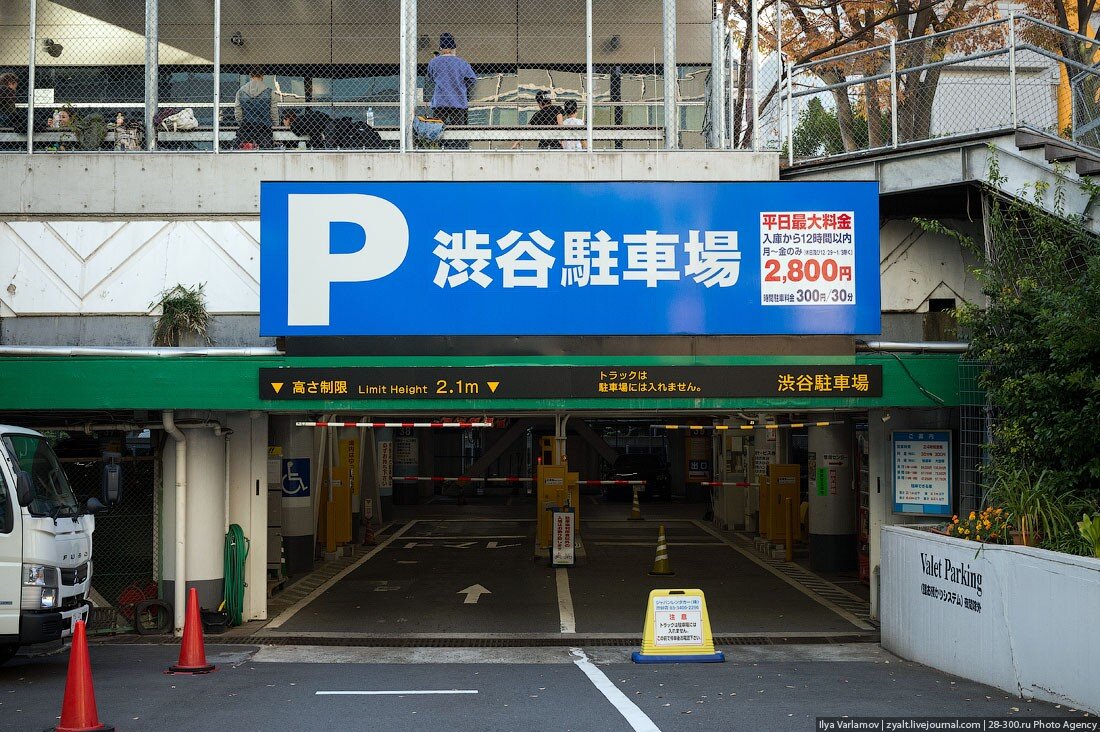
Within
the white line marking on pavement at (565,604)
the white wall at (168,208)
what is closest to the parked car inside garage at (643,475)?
the white line marking on pavement at (565,604)

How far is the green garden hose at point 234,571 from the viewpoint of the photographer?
15.1 meters

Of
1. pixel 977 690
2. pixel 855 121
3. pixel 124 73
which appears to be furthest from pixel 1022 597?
pixel 124 73

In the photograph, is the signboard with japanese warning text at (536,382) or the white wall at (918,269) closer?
the signboard with japanese warning text at (536,382)

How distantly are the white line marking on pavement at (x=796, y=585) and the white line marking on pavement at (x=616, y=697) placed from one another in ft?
15.0

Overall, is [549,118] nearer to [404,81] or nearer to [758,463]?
[404,81]

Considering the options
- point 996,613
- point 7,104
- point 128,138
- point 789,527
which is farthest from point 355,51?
point 996,613

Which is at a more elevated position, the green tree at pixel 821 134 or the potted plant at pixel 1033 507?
the green tree at pixel 821 134

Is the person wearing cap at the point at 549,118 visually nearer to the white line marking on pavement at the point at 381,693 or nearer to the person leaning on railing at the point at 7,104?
the person leaning on railing at the point at 7,104

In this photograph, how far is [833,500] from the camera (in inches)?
814

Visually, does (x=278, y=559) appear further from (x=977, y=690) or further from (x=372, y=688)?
(x=977, y=690)

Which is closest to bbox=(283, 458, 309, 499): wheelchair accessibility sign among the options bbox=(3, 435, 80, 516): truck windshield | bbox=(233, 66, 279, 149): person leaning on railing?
bbox=(233, 66, 279, 149): person leaning on railing

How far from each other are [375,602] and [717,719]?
9.29 meters

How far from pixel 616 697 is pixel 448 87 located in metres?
9.99

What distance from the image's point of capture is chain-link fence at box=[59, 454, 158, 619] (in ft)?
49.5
